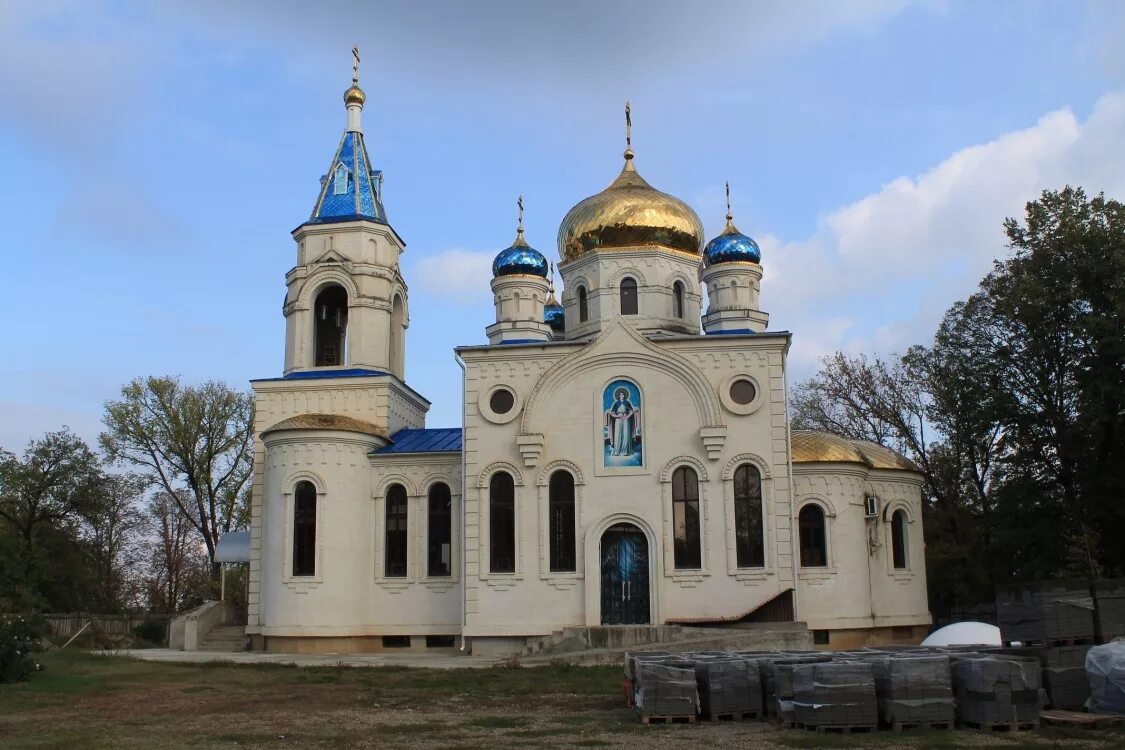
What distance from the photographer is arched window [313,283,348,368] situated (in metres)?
27.7

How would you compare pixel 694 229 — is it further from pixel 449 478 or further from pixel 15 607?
pixel 15 607

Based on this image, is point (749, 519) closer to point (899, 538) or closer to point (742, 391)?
point (742, 391)

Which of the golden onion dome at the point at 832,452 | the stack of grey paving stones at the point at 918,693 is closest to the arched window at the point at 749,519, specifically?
the golden onion dome at the point at 832,452

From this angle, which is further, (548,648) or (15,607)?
(548,648)

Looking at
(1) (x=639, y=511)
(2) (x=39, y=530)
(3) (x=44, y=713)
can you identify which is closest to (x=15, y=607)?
(3) (x=44, y=713)

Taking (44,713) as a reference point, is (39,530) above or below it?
above

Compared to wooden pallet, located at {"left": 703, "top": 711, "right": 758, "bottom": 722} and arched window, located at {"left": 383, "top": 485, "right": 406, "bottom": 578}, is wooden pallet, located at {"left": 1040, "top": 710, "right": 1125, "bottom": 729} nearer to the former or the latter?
wooden pallet, located at {"left": 703, "top": 711, "right": 758, "bottom": 722}

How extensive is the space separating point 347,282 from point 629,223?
6877 millimetres

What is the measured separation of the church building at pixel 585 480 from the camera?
22.9 metres

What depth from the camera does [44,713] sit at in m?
12.6

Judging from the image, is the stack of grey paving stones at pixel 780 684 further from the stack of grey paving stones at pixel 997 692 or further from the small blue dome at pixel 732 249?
the small blue dome at pixel 732 249

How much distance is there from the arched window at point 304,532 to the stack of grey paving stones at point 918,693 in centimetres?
1583

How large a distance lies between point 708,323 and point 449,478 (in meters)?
7.00

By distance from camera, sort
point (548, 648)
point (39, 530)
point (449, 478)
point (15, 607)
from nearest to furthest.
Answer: point (15, 607)
point (548, 648)
point (449, 478)
point (39, 530)
